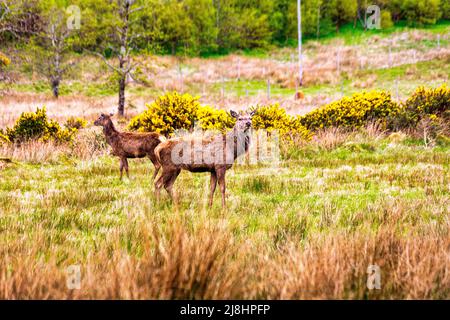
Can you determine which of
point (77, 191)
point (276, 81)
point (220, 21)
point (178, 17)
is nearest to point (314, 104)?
point (276, 81)

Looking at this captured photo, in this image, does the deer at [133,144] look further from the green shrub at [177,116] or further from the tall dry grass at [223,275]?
the tall dry grass at [223,275]

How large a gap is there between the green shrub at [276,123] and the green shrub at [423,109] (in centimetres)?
323

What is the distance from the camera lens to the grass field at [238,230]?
2.57 metres

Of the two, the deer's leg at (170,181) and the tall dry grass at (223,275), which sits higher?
the deer's leg at (170,181)

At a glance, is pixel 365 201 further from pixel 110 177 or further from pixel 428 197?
pixel 110 177

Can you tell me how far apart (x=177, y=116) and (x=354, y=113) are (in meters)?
5.84

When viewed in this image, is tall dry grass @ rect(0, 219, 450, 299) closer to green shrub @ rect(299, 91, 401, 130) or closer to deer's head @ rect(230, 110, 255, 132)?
deer's head @ rect(230, 110, 255, 132)

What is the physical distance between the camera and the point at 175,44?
5406 cm

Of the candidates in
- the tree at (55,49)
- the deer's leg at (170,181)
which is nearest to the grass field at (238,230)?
the deer's leg at (170,181)

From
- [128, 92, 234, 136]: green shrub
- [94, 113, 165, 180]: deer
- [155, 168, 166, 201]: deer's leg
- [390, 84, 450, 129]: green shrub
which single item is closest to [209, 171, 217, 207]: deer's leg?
[155, 168, 166, 201]: deer's leg

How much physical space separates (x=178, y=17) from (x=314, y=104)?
113ft

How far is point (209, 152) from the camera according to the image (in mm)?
5652

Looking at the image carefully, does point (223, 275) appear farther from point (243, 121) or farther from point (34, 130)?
point (34, 130)

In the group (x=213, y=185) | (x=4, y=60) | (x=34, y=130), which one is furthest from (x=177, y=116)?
(x=4, y=60)
